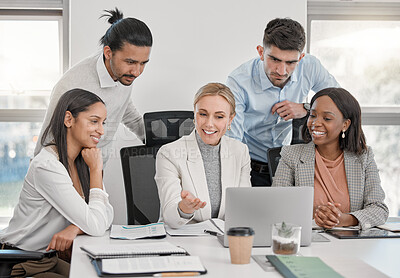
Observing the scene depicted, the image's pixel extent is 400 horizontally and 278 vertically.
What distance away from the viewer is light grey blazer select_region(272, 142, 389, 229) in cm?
218

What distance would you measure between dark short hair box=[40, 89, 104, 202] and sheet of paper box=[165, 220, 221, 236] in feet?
1.40

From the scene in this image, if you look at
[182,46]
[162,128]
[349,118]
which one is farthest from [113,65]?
[349,118]

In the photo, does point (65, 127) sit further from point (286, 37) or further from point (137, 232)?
point (286, 37)

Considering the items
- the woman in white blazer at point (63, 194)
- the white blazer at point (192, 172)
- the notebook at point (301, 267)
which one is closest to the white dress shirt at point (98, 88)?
the woman in white blazer at point (63, 194)

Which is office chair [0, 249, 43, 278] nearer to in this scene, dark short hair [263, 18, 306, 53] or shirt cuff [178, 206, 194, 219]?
shirt cuff [178, 206, 194, 219]

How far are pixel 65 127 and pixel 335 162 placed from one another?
1.18 m

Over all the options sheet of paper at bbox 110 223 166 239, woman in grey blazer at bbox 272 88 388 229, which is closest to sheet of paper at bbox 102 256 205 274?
sheet of paper at bbox 110 223 166 239

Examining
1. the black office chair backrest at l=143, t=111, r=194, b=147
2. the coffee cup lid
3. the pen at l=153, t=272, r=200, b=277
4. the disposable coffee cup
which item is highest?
the black office chair backrest at l=143, t=111, r=194, b=147

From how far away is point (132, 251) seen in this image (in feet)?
4.80

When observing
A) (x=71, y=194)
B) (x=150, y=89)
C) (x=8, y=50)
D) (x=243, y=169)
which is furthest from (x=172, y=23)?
(x=71, y=194)

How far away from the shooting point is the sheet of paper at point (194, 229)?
5.99ft

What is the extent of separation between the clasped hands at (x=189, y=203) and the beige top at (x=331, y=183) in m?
0.63

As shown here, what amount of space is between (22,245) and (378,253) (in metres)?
1.26

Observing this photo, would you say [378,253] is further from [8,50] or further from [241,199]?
[8,50]
